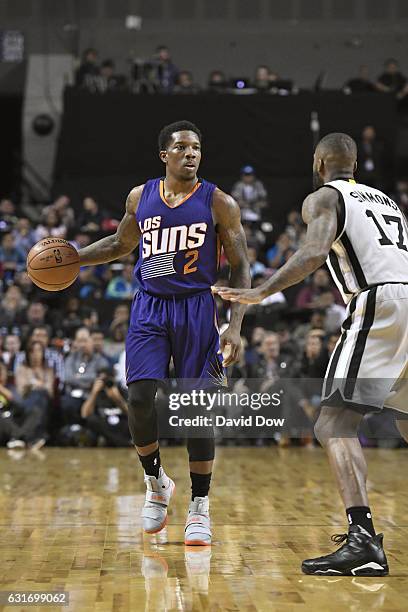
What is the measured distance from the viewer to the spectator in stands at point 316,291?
14141 millimetres

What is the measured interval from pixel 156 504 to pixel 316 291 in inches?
360

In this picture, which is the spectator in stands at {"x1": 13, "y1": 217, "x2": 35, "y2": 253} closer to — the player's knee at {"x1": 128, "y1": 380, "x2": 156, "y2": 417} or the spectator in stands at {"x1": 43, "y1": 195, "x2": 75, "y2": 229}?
the spectator in stands at {"x1": 43, "y1": 195, "x2": 75, "y2": 229}

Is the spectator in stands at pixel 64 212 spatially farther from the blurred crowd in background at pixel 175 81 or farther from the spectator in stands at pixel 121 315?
the spectator in stands at pixel 121 315

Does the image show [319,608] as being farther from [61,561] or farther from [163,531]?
[163,531]

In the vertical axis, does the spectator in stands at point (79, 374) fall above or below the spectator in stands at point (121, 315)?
below

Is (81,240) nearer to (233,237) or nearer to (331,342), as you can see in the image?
(331,342)

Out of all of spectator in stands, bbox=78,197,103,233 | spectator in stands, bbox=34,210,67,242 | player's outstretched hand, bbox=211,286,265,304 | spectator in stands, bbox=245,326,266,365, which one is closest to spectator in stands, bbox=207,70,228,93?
spectator in stands, bbox=78,197,103,233

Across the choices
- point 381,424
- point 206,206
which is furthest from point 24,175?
point 206,206

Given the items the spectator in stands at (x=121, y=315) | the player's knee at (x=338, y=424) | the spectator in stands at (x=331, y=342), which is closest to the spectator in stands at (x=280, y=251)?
→ the spectator in stands at (x=121, y=315)

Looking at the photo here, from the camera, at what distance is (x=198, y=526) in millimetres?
5047

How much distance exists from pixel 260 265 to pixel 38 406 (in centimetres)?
491

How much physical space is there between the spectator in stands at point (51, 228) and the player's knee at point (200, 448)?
430 inches

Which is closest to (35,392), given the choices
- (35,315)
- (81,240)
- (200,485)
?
(35,315)

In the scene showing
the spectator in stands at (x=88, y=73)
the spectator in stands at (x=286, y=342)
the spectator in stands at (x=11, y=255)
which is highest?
the spectator in stands at (x=88, y=73)
